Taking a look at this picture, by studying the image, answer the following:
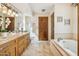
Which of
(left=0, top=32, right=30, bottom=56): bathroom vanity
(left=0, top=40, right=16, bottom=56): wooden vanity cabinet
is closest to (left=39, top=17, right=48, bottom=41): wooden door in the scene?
(left=0, top=32, right=30, bottom=56): bathroom vanity

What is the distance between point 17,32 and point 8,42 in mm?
711

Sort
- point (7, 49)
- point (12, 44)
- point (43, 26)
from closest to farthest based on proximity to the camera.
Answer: point (7, 49) → point (12, 44) → point (43, 26)

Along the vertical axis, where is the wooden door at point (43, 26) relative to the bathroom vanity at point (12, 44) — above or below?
above

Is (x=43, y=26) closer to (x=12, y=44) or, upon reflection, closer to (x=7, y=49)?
(x=12, y=44)

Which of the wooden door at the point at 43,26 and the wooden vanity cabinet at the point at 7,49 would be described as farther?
the wooden door at the point at 43,26

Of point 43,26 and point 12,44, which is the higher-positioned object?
point 43,26

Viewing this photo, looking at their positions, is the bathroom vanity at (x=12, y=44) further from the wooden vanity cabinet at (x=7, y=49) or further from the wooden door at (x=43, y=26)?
the wooden door at (x=43, y=26)

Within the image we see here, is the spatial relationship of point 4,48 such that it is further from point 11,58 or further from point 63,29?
point 63,29

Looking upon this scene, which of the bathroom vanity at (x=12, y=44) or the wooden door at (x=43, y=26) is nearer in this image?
the bathroom vanity at (x=12, y=44)

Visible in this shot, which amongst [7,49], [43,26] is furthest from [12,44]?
[43,26]

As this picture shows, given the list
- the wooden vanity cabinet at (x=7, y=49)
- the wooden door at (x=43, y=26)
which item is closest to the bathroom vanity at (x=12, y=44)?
the wooden vanity cabinet at (x=7, y=49)

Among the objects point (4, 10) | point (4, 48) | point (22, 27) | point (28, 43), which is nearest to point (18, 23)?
point (22, 27)

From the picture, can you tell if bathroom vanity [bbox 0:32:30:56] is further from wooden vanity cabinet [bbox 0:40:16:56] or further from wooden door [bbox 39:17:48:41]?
wooden door [bbox 39:17:48:41]

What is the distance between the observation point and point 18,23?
2.99 metres
